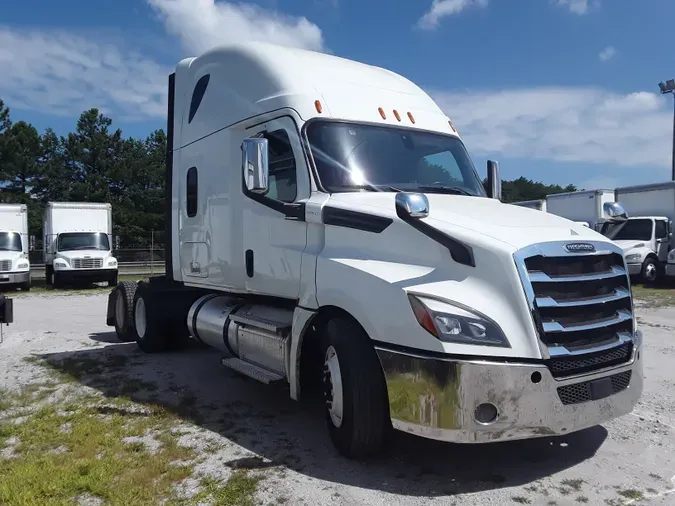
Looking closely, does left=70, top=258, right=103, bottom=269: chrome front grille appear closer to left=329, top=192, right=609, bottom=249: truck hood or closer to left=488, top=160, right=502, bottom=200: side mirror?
left=488, top=160, right=502, bottom=200: side mirror

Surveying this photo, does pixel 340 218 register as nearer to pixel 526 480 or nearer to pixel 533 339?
pixel 533 339

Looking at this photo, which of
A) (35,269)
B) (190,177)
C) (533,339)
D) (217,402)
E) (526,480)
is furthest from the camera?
(35,269)

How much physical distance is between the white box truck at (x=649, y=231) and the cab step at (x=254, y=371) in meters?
17.0

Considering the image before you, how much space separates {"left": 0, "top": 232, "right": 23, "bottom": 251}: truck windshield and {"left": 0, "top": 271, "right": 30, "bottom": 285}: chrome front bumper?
1020mm

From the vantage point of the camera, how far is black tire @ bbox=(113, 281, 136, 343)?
9773mm

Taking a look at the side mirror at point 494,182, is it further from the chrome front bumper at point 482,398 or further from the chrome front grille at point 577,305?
the chrome front bumper at point 482,398

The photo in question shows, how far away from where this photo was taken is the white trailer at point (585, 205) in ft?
78.3

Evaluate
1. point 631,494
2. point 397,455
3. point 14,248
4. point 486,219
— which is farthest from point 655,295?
point 14,248

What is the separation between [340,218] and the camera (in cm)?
501

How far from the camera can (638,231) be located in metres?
21.4

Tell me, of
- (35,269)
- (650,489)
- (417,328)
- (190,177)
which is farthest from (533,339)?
(35,269)

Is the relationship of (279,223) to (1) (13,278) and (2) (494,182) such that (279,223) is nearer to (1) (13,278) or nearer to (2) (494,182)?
(2) (494,182)

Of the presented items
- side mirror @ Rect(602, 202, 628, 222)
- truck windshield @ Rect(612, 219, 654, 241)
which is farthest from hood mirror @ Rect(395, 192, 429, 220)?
truck windshield @ Rect(612, 219, 654, 241)

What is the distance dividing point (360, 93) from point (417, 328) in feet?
9.17
